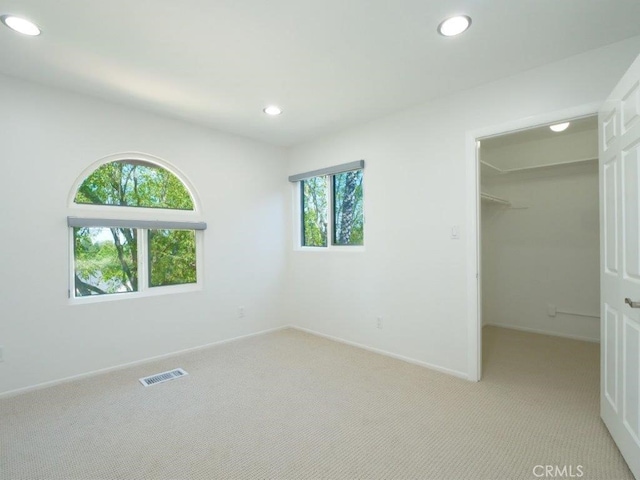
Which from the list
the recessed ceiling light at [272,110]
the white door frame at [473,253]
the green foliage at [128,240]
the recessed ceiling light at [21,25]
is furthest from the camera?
the recessed ceiling light at [272,110]

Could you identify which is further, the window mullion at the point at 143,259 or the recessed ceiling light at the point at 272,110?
the window mullion at the point at 143,259

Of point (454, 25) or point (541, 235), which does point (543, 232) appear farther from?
point (454, 25)

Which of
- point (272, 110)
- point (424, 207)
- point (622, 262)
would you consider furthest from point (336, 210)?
point (622, 262)

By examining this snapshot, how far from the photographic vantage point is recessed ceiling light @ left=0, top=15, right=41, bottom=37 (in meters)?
1.93

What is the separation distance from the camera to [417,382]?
2.84 metres

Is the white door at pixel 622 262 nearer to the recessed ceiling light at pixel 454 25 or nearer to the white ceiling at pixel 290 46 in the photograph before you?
the white ceiling at pixel 290 46

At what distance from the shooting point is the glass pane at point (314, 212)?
4.33m

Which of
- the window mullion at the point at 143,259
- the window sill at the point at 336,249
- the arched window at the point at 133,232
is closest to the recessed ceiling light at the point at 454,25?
the window sill at the point at 336,249

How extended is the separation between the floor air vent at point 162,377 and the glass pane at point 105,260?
906 mm

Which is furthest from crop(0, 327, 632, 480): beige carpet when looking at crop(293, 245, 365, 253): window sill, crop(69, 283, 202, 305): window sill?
crop(293, 245, 365, 253): window sill

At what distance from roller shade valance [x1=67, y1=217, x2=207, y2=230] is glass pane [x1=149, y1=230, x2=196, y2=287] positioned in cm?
14

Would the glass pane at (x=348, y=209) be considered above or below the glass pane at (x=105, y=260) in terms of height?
above

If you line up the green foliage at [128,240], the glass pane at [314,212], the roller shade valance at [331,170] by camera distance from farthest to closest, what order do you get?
the glass pane at [314,212] < the roller shade valance at [331,170] < the green foliage at [128,240]

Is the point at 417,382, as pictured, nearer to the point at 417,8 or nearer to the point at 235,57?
the point at 417,8
